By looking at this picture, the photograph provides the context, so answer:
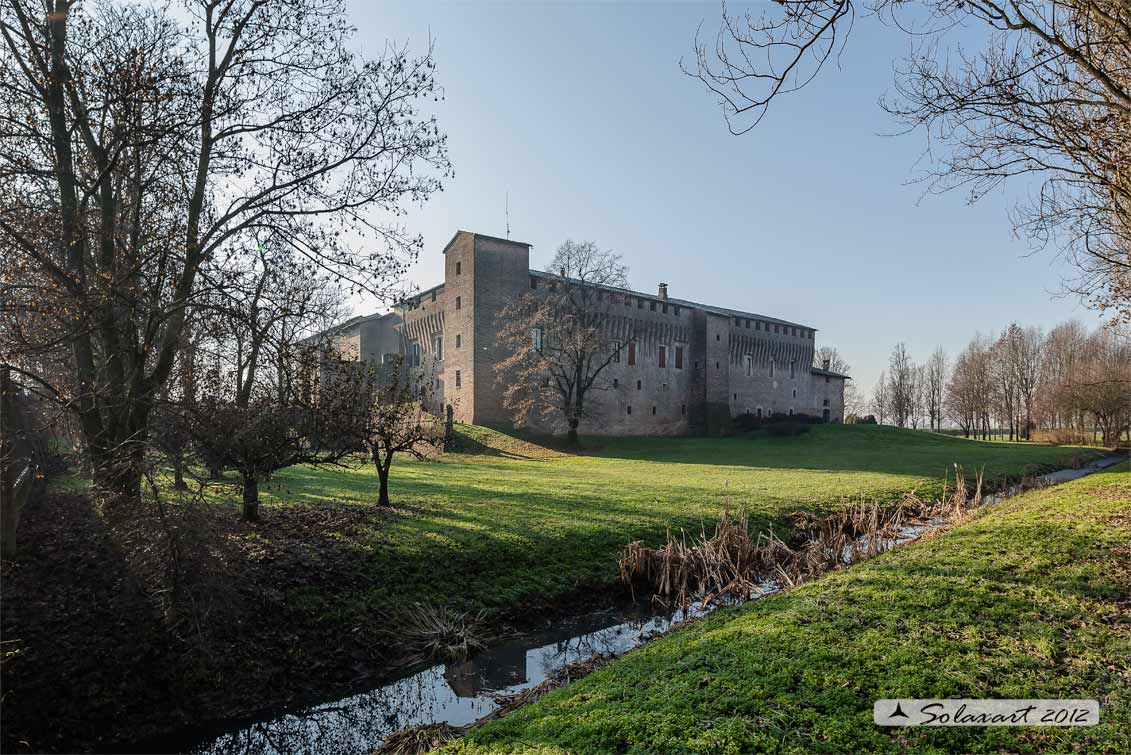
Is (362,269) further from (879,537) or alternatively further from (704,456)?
(704,456)

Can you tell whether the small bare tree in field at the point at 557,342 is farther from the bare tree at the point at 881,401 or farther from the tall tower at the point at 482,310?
the bare tree at the point at 881,401

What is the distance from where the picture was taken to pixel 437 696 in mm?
5543

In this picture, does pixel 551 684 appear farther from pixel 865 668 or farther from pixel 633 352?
pixel 633 352

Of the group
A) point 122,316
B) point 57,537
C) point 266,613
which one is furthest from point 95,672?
point 122,316

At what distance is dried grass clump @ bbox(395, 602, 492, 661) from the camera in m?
6.34

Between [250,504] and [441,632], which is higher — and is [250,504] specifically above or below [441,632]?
above

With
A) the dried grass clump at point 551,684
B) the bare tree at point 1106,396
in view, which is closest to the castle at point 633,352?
the bare tree at point 1106,396

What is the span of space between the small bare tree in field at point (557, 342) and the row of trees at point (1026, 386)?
85.8ft

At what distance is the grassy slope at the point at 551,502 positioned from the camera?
777cm

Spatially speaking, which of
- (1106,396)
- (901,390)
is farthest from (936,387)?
(1106,396)

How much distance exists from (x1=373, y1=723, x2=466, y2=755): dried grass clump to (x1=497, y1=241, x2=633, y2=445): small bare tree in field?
25.8 m

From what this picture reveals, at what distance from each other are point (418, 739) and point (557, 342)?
27.4 meters

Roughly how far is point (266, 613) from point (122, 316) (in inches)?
131

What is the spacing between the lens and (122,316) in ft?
19.7
